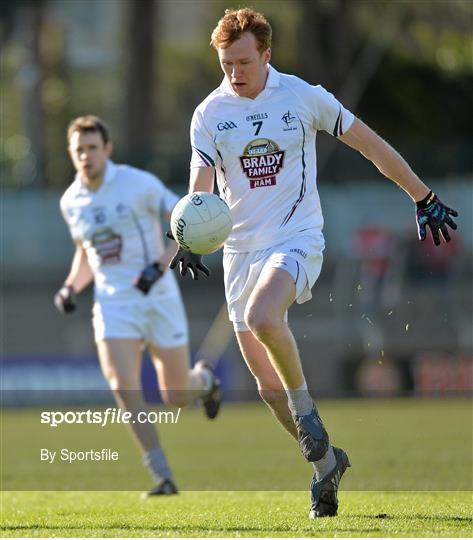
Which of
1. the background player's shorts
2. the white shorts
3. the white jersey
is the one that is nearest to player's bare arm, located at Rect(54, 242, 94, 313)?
the white jersey

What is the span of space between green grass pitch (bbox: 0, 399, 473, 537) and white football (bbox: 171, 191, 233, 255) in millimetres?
1491

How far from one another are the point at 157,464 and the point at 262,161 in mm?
3241

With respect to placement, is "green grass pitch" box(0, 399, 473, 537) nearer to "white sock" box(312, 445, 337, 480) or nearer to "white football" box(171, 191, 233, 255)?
"white sock" box(312, 445, 337, 480)

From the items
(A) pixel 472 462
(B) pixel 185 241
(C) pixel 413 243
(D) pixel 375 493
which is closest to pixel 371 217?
(C) pixel 413 243

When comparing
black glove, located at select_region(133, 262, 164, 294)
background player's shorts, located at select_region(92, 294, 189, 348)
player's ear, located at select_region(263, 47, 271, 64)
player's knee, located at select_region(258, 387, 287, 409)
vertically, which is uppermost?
player's ear, located at select_region(263, 47, 271, 64)

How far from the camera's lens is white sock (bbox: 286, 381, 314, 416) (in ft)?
24.2

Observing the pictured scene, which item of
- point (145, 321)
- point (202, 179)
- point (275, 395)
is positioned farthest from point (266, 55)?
point (145, 321)

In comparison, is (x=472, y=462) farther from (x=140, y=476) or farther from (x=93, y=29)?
(x=93, y=29)

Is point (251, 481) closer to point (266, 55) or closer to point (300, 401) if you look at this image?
point (300, 401)

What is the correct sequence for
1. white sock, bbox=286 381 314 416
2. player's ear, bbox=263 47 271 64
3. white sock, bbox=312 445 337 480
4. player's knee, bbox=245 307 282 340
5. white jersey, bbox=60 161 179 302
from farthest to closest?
1. white jersey, bbox=60 161 179 302
2. player's ear, bbox=263 47 271 64
3. white sock, bbox=312 445 337 480
4. white sock, bbox=286 381 314 416
5. player's knee, bbox=245 307 282 340

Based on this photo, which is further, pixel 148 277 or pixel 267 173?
pixel 148 277

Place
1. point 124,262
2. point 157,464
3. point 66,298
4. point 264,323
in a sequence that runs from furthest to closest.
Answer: point 66,298 → point 124,262 → point 157,464 → point 264,323

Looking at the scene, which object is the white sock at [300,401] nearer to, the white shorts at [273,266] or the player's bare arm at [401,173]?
the white shorts at [273,266]

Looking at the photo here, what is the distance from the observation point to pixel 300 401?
24.2 ft
